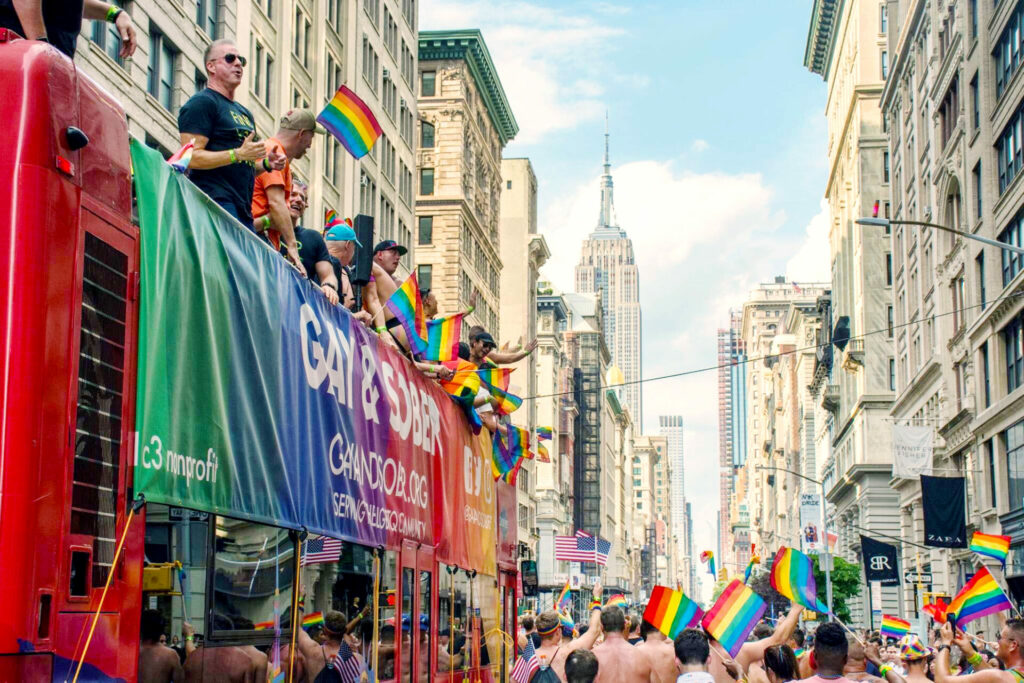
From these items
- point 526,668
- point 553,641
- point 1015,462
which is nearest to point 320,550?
point 553,641

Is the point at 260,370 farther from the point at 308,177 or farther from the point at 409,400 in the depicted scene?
the point at 308,177

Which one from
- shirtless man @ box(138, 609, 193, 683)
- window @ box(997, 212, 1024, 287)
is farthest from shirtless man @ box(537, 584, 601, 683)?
Result: window @ box(997, 212, 1024, 287)

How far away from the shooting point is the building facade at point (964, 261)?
37438 millimetres

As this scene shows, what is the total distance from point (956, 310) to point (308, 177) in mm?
22134

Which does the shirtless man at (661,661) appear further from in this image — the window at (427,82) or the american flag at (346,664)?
the window at (427,82)

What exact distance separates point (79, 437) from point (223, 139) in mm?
3474

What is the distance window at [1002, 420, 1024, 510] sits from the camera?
119ft

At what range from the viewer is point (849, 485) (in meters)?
82.6

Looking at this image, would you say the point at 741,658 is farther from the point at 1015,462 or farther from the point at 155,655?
the point at 1015,462

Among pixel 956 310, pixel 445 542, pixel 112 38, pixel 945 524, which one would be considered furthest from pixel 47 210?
pixel 956 310

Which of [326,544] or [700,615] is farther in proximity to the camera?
[700,615]

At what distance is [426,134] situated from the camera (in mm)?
74062

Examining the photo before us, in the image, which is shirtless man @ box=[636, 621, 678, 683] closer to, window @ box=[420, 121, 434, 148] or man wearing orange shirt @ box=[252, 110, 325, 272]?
man wearing orange shirt @ box=[252, 110, 325, 272]

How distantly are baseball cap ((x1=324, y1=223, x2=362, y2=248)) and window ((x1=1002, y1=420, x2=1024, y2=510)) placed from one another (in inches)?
1158
